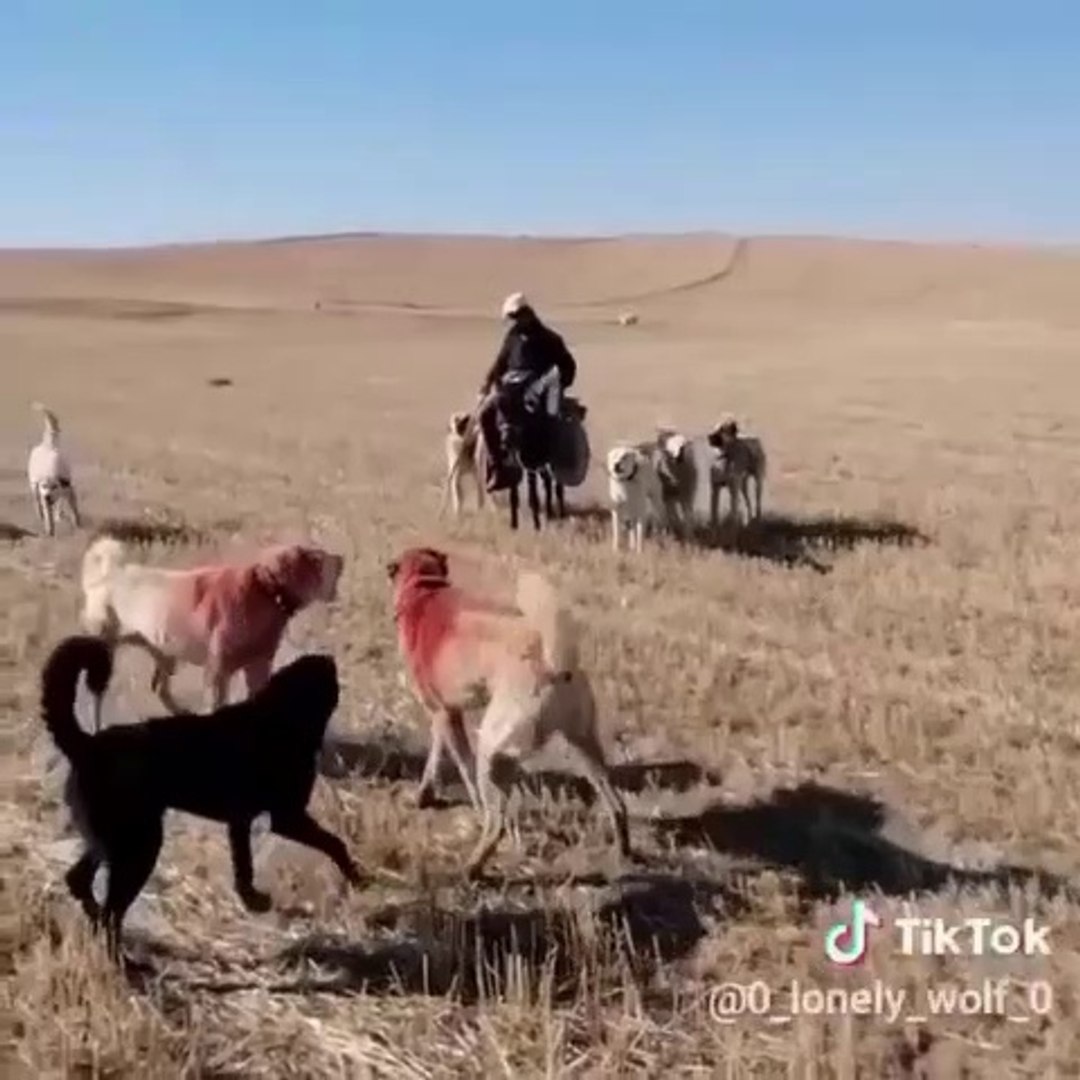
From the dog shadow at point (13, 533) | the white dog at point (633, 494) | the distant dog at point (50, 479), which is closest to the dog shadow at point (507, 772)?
the white dog at point (633, 494)

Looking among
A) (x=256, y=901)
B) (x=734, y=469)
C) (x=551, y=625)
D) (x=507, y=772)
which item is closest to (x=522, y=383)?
(x=734, y=469)

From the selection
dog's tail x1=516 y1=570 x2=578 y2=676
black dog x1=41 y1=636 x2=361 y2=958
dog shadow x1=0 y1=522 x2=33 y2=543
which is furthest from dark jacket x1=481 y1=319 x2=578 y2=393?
black dog x1=41 y1=636 x2=361 y2=958

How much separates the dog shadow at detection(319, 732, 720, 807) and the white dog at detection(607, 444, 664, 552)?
5.77 m

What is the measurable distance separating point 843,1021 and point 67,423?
2358 cm

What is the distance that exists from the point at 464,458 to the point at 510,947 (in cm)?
1050

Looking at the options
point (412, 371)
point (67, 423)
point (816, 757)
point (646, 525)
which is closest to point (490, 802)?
point (816, 757)

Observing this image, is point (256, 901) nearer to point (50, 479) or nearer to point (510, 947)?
point (510, 947)

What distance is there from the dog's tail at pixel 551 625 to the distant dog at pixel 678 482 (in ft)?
26.9

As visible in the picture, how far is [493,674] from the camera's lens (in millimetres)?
6199

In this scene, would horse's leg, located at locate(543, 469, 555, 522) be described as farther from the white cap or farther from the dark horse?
the white cap

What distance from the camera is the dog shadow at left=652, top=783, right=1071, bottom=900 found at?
20.6 feet

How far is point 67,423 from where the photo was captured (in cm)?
2689

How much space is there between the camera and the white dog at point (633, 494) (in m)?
13.7

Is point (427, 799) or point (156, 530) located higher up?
point (156, 530)
